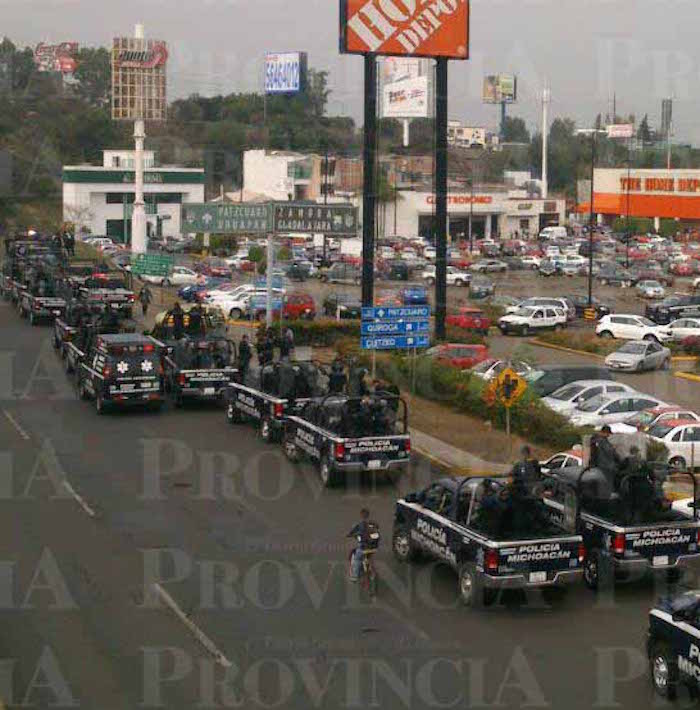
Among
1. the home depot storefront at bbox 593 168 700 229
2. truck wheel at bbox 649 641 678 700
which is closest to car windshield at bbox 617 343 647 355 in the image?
truck wheel at bbox 649 641 678 700

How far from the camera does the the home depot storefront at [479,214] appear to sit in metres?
114

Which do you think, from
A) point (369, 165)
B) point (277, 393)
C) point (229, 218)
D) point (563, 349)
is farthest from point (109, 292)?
point (277, 393)

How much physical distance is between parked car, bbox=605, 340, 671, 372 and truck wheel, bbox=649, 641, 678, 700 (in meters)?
27.6

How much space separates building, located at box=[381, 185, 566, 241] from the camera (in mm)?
113750

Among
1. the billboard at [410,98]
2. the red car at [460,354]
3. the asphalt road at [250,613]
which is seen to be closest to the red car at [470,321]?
the red car at [460,354]

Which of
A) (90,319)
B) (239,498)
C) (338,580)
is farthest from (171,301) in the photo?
(338,580)

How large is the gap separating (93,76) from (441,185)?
141 metres

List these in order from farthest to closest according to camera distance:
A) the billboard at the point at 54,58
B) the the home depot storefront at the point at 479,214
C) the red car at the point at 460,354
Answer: the billboard at the point at 54,58 < the the home depot storefront at the point at 479,214 < the red car at the point at 460,354

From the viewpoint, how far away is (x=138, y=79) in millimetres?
83938

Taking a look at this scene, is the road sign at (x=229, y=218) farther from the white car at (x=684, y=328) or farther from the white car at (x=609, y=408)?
the white car at (x=609, y=408)

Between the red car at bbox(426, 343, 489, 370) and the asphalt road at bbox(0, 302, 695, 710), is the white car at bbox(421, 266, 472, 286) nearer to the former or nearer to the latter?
the red car at bbox(426, 343, 489, 370)

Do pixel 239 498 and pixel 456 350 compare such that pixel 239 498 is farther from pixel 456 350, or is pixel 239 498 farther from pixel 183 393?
pixel 456 350

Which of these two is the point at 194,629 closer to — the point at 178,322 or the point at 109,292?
the point at 178,322

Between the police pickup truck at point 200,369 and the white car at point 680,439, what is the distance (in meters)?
9.30
